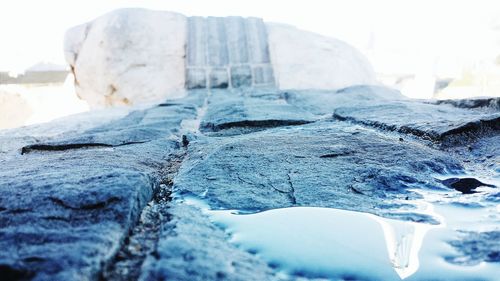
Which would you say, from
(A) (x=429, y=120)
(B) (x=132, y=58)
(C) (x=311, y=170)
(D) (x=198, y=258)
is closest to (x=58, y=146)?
(C) (x=311, y=170)

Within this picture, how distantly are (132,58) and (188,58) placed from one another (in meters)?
0.60

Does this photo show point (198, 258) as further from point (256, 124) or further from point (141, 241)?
point (256, 124)

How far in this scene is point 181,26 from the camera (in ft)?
15.4

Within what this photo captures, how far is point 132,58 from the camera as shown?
4344 millimetres

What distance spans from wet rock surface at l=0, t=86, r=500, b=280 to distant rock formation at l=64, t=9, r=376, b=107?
9.57 ft

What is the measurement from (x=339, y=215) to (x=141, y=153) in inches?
23.3

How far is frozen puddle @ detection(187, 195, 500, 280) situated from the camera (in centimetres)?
47

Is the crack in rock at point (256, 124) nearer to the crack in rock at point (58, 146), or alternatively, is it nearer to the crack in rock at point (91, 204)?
the crack in rock at point (58, 146)

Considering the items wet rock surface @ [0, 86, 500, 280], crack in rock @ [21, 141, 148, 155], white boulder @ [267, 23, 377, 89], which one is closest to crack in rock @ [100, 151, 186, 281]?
wet rock surface @ [0, 86, 500, 280]

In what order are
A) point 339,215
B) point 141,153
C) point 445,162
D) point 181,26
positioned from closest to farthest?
point 339,215 → point 445,162 → point 141,153 → point 181,26

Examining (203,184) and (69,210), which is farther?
(203,184)

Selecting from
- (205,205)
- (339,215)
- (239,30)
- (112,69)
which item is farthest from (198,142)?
(239,30)

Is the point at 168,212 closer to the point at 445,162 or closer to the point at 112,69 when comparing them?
the point at 445,162

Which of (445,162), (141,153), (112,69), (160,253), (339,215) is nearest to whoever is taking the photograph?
(160,253)
